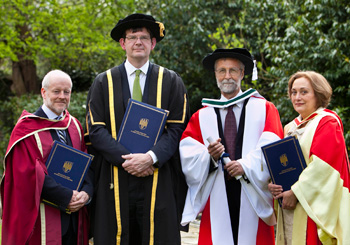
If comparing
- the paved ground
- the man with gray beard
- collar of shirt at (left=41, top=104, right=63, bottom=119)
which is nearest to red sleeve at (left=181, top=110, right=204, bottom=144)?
the man with gray beard

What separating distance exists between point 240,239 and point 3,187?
6.66 ft

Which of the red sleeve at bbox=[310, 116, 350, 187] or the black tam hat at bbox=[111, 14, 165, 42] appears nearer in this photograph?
the red sleeve at bbox=[310, 116, 350, 187]

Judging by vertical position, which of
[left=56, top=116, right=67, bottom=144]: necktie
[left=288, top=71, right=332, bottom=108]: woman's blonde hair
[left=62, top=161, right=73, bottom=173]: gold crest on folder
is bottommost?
[left=62, top=161, right=73, bottom=173]: gold crest on folder

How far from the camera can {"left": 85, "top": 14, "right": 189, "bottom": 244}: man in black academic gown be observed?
3.81m

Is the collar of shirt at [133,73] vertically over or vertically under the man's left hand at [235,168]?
over

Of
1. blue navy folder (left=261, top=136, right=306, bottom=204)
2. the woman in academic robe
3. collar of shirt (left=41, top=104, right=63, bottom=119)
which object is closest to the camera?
the woman in academic robe

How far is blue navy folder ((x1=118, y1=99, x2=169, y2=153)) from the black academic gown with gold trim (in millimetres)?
84

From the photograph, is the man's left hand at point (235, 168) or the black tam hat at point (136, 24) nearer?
the man's left hand at point (235, 168)

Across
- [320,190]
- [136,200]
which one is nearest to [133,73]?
[136,200]

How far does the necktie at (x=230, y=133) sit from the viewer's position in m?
3.80

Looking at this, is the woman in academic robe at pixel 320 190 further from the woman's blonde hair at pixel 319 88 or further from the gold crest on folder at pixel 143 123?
the gold crest on folder at pixel 143 123

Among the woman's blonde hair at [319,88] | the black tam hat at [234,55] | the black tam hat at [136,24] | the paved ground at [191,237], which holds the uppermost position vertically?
the black tam hat at [136,24]

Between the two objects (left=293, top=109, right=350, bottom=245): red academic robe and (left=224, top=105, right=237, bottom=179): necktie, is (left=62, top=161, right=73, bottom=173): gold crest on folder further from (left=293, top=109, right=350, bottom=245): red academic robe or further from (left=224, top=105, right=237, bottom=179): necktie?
(left=293, top=109, right=350, bottom=245): red academic robe

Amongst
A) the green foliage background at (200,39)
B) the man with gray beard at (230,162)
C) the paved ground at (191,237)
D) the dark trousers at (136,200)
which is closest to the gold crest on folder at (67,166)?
the dark trousers at (136,200)
